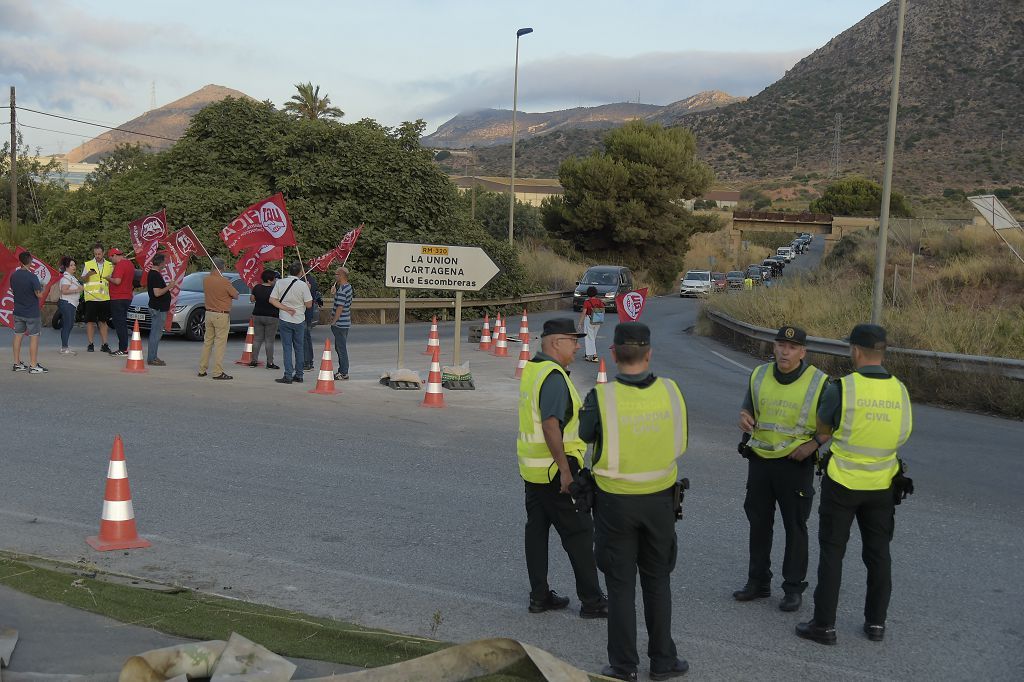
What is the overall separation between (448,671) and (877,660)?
230 cm

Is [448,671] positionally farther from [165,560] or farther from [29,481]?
[29,481]

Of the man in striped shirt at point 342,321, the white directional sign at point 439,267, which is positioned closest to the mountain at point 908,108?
the white directional sign at point 439,267

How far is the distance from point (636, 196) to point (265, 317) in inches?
1863

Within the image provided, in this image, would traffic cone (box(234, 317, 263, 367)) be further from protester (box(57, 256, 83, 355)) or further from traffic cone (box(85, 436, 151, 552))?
traffic cone (box(85, 436, 151, 552))

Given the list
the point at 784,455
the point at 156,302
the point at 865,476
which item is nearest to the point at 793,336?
the point at 784,455

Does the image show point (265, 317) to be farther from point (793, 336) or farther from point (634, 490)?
point (634, 490)

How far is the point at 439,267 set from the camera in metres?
15.8

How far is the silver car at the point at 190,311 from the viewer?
20484mm

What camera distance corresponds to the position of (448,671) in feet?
15.0

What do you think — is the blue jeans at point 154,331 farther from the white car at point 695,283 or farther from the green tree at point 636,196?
the green tree at point 636,196

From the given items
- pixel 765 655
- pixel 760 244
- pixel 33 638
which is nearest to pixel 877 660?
pixel 765 655

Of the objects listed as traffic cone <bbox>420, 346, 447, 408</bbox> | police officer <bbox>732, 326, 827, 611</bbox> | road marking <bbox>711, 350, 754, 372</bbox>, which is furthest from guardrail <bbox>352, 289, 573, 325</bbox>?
police officer <bbox>732, 326, 827, 611</bbox>

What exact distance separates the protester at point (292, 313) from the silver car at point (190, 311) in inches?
210

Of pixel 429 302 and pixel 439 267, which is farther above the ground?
pixel 439 267
